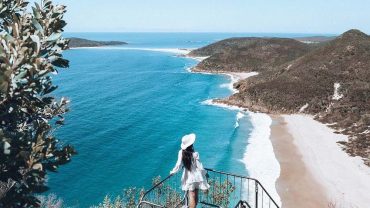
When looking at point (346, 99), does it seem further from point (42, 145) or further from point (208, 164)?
point (42, 145)

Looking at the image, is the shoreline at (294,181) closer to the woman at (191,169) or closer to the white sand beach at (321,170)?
the white sand beach at (321,170)

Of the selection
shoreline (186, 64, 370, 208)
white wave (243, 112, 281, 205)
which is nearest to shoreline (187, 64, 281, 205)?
white wave (243, 112, 281, 205)

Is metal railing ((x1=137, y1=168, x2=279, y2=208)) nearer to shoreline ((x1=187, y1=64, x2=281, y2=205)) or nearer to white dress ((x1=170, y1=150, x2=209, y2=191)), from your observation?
white dress ((x1=170, y1=150, x2=209, y2=191))

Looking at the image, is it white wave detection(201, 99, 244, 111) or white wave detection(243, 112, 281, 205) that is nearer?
white wave detection(243, 112, 281, 205)

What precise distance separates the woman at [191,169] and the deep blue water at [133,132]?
75.7ft

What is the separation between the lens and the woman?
34.2 feet

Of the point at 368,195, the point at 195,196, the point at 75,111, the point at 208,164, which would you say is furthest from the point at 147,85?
the point at 195,196

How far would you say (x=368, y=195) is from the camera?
31984mm

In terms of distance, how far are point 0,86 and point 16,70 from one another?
1.61 feet

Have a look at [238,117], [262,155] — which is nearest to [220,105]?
[238,117]

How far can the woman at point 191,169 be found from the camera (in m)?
10.4

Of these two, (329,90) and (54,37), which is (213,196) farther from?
(329,90)

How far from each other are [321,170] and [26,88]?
37.0 metres

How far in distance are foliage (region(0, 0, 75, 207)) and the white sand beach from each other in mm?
27407
